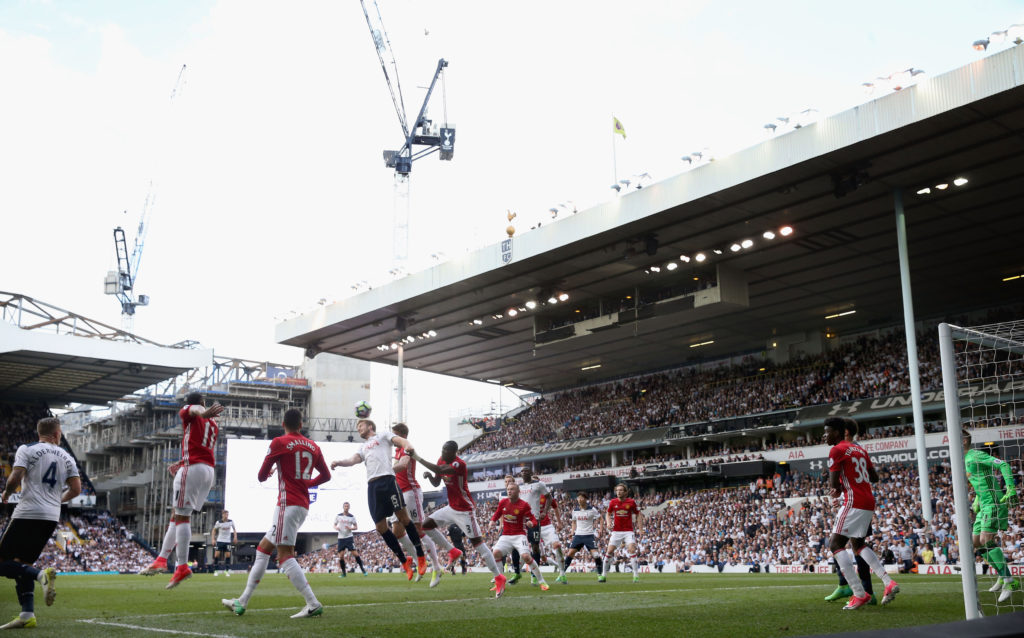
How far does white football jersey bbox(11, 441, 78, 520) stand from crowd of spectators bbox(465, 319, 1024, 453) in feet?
115

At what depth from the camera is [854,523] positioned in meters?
9.44

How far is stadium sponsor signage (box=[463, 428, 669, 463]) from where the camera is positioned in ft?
152

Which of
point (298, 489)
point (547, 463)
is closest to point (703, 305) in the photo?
point (547, 463)

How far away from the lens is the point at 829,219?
29.5 meters

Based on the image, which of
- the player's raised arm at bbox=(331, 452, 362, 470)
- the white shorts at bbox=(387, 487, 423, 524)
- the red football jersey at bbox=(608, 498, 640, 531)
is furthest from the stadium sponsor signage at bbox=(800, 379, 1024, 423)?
the player's raised arm at bbox=(331, 452, 362, 470)

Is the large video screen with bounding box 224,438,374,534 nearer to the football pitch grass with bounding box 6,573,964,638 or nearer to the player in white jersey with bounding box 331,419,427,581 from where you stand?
the player in white jersey with bounding box 331,419,427,581

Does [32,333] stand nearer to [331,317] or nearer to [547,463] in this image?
[331,317]

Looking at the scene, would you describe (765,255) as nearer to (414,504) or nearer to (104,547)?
(414,504)

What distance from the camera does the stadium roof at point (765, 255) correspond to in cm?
2378

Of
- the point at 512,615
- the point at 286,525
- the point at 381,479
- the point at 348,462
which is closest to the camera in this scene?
the point at 512,615

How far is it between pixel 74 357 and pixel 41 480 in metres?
41.9

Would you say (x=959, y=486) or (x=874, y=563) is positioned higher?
(x=959, y=486)

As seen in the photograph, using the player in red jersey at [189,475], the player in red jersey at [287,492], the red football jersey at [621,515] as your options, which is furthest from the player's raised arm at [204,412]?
the red football jersey at [621,515]

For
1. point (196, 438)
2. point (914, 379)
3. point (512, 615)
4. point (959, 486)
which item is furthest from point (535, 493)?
point (914, 379)
